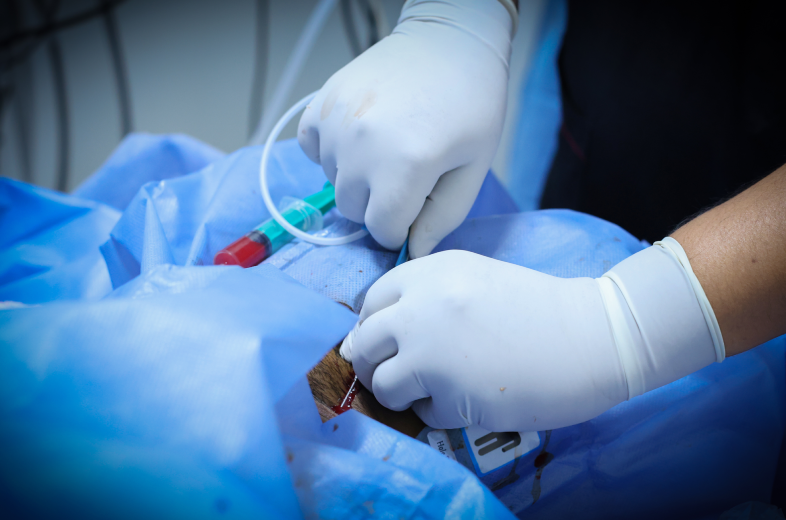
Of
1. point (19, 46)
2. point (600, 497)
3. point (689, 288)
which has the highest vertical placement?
point (19, 46)

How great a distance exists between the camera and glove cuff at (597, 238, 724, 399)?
1.79 feet

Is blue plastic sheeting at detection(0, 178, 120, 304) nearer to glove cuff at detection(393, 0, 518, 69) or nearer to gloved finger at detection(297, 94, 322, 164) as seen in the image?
gloved finger at detection(297, 94, 322, 164)

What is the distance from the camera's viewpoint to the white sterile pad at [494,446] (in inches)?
24.8

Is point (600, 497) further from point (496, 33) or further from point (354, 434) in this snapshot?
point (496, 33)

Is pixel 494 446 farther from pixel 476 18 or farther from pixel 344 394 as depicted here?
pixel 476 18

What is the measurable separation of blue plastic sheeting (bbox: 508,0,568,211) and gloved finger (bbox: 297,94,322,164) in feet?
3.00

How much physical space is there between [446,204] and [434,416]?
333 millimetres

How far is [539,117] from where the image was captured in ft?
4.99

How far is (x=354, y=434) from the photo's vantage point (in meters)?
0.55

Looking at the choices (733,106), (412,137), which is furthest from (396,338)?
(733,106)

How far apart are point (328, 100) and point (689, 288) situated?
22.8 inches

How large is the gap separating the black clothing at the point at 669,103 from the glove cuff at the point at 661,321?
441mm

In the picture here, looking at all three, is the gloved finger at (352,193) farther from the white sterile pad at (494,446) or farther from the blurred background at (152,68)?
the blurred background at (152,68)

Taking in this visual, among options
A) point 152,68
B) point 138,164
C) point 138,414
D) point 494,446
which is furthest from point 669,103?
point 152,68
